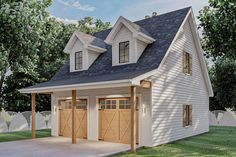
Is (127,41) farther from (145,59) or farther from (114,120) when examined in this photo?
(114,120)

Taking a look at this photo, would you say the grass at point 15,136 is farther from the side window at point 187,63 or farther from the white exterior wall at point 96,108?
the side window at point 187,63

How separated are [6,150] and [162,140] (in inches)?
249

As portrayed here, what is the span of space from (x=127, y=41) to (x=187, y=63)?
3.81 metres

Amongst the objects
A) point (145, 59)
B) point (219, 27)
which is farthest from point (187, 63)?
point (219, 27)

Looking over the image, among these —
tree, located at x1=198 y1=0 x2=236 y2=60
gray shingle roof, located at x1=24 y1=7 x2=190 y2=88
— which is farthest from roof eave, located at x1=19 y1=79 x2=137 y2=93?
tree, located at x1=198 y1=0 x2=236 y2=60

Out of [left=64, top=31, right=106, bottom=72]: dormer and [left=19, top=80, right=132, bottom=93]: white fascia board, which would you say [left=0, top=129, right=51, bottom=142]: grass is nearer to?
[left=19, top=80, right=132, bottom=93]: white fascia board

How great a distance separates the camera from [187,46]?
1404cm

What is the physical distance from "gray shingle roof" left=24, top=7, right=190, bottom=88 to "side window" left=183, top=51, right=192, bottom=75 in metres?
1.75

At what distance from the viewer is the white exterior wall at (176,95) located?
36.8 feet

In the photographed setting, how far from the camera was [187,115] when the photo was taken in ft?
45.6

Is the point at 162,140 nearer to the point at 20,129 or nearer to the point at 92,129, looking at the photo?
the point at 92,129

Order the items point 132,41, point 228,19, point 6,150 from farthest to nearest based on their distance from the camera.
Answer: point 228,19, point 132,41, point 6,150

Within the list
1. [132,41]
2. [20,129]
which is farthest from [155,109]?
[20,129]

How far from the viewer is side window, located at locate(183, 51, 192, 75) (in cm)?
1362
